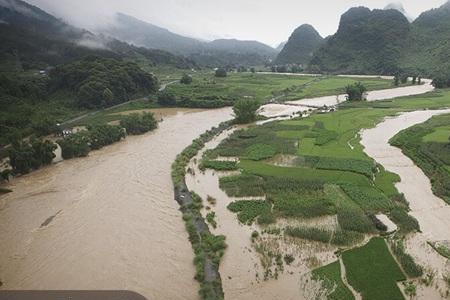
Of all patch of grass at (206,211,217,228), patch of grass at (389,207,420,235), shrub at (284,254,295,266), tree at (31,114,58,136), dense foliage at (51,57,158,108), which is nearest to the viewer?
shrub at (284,254,295,266)

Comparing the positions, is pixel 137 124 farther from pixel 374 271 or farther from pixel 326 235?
pixel 374 271

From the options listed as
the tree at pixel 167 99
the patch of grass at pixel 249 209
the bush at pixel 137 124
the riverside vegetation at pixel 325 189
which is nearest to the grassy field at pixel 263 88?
the tree at pixel 167 99

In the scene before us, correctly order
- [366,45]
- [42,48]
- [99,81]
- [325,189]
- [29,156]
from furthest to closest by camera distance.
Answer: [366,45], [42,48], [99,81], [29,156], [325,189]

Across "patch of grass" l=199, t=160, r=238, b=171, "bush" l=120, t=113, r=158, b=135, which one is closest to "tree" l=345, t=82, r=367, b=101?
"bush" l=120, t=113, r=158, b=135

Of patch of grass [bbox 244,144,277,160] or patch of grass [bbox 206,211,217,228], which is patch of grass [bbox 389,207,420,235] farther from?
patch of grass [bbox 244,144,277,160]

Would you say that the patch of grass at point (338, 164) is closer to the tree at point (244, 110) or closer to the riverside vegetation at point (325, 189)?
the riverside vegetation at point (325, 189)

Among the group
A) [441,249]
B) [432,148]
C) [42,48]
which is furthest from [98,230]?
[42,48]

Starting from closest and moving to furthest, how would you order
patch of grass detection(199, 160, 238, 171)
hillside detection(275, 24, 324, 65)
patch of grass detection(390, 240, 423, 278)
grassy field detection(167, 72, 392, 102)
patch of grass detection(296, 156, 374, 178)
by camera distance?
patch of grass detection(390, 240, 423, 278) < patch of grass detection(296, 156, 374, 178) < patch of grass detection(199, 160, 238, 171) < grassy field detection(167, 72, 392, 102) < hillside detection(275, 24, 324, 65)
